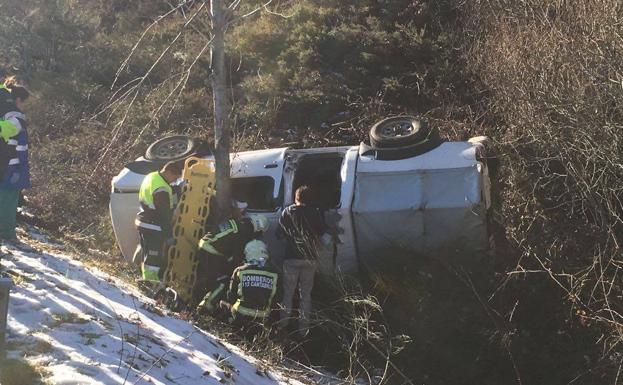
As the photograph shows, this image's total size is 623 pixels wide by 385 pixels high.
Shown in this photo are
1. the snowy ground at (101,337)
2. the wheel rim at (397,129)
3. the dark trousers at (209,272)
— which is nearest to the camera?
the snowy ground at (101,337)

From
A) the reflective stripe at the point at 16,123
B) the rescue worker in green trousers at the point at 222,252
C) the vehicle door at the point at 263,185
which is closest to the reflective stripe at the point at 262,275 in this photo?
the rescue worker in green trousers at the point at 222,252

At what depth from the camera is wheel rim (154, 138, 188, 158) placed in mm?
8258

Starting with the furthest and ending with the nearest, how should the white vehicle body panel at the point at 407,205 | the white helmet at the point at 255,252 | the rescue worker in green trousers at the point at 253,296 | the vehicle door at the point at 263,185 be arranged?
the vehicle door at the point at 263,185 < the white vehicle body panel at the point at 407,205 < the white helmet at the point at 255,252 < the rescue worker in green trousers at the point at 253,296

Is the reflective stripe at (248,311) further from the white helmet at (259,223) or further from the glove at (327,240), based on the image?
the glove at (327,240)

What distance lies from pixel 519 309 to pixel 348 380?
213 centimetres

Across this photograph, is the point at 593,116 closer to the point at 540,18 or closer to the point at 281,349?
the point at 540,18

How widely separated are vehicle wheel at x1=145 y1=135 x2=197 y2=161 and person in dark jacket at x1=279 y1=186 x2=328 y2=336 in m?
2.13

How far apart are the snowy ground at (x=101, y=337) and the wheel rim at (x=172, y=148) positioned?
2440 mm

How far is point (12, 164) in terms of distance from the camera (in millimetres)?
6754

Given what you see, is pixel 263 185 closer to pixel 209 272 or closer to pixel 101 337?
pixel 209 272

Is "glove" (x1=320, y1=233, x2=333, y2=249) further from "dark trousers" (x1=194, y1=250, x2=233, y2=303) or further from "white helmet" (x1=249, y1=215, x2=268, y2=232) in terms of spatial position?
"dark trousers" (x1=194, y1=250, x2=233, y2=303)

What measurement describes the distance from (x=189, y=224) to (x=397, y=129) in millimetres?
2722

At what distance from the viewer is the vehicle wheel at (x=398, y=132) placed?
290 inches

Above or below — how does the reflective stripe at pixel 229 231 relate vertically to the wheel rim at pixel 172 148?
below
